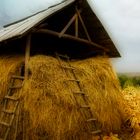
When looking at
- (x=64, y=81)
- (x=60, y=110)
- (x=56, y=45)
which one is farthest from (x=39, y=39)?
(x=60, y=110)

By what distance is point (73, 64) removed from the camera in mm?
12477

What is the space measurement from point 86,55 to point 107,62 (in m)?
1.06

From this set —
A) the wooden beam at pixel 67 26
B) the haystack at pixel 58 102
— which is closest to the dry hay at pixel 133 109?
the haystack at pixel 58 102

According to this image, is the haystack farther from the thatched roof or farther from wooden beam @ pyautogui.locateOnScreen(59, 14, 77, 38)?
the thatched roof

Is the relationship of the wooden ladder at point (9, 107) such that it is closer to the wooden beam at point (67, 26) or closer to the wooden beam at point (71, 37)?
the wooden beam at point (71, 37)

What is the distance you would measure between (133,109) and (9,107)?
5.56 m

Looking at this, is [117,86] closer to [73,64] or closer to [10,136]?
[73,64]

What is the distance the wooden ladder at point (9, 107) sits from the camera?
10.2 m

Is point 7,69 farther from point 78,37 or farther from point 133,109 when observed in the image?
point 133,109

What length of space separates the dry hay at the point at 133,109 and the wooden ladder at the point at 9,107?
15.7 ft

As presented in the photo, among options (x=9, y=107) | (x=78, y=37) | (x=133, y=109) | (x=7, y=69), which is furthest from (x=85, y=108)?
(x=78, y=37)

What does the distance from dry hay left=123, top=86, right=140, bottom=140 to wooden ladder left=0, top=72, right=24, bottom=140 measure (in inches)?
188

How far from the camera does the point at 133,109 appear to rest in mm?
13969

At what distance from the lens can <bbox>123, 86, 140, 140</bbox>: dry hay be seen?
1304cm
